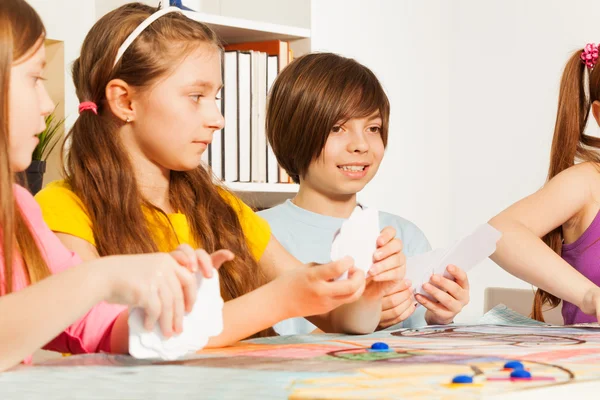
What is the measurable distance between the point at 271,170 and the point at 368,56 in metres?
0.43

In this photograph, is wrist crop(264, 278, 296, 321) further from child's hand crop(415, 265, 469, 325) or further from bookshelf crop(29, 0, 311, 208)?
bookshelf crop(29, 0, 311, 208)

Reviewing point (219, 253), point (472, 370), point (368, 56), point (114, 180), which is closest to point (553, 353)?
point (472, 370)

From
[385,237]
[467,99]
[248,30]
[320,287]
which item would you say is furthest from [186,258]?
[467,99]

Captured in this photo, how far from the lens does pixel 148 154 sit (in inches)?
50.5

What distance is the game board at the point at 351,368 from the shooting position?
23.7 inches

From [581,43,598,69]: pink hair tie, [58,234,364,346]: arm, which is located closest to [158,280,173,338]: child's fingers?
[58,234,364,346]: arm

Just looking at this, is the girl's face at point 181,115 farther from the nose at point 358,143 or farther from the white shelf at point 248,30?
the white shelf at point 248,30

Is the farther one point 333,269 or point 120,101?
point 120,101

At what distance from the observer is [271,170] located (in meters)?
2.04

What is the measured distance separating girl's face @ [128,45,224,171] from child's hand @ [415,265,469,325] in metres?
0.39

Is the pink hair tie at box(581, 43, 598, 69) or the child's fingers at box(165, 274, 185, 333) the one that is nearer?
the child's fingers at box(165, 274, 185, 333)

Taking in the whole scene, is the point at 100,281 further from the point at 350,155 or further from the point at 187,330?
Result: the point at 350,155

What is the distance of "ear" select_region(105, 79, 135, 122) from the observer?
4.16ft

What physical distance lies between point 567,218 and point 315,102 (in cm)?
52
